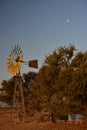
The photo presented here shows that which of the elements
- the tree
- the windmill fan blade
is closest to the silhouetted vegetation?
the windmill fan blade

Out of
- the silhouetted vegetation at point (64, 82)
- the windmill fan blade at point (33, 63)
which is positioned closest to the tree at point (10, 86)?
the windmill fan blade at point (33, 63)

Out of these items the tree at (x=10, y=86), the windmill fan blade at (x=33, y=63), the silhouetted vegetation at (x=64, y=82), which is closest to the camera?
the silhouetted vegetation at (x=64, y=82)

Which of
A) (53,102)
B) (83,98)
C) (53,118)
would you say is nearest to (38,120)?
(53,118)

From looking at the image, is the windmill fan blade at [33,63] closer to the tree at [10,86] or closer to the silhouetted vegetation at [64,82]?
the silhouetted vegetation at [64,82]

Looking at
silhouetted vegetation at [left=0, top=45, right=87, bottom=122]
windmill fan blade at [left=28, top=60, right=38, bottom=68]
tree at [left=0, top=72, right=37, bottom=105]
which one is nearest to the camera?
silhouetted vegetation at [left=0, top=45, right=87, bottom=122]

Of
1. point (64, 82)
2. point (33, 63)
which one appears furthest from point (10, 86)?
point (64, 82)

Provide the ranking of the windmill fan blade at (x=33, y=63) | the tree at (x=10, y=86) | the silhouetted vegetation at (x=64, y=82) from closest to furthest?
the silhouetted vegetation at (x=64, y=82) → the windmill fan blade at (x=33, y=63) → the tree at (x=10, y=86)

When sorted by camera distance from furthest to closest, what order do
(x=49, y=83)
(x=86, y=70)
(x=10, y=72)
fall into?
(x=10, y=72) → (x=49, y=83) → (x=86, y=70)

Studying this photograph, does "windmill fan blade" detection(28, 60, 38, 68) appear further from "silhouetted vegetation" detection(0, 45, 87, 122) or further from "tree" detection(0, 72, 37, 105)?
"tree" detection(0, 72, 37, 105)

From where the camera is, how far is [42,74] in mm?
22172

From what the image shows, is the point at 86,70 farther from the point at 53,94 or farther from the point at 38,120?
the point at 38,120

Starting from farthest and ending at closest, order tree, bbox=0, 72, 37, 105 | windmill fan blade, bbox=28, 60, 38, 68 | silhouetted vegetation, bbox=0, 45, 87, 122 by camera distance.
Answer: tree, bbox=0, 72, 37, 105 → windmill fan blade, bbox=28, 60, 38, 68 → silhouetted vegetation, bbox=0, 45, 87, 122

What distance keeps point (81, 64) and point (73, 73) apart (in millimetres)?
762

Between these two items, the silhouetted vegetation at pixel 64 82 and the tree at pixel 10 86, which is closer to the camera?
the silhouetted vegetation at pixel 64 82
